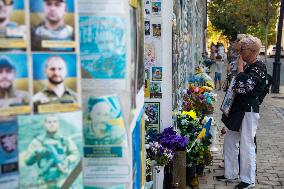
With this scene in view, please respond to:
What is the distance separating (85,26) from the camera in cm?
198

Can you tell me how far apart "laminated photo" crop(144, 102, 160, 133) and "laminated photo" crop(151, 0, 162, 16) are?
3.40 feet

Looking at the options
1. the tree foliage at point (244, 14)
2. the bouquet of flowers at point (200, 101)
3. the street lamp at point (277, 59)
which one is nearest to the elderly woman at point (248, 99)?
the bouquet of flowers at point (200, 101)

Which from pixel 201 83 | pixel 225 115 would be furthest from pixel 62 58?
pixel 201 83

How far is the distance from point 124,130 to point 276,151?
645cm

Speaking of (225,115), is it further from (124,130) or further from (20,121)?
(20,121)

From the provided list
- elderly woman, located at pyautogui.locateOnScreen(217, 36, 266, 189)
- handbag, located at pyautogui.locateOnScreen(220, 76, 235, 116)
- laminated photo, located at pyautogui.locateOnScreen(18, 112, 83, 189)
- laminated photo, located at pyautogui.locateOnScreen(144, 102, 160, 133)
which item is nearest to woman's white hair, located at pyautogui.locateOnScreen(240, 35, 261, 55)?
elderly woman, located at pyautogui.locateOnScreen(217, 36, 266, 189)

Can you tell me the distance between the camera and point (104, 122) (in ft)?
6.57

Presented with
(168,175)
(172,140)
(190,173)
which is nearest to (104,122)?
(172,140)

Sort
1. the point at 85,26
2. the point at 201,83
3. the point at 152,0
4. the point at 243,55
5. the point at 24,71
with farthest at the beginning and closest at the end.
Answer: the point at 201,83
the point at 243,55
the point at 152,0
the point at 85,26
the point at 24,71

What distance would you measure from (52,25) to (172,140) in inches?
138

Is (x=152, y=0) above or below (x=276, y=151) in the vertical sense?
above

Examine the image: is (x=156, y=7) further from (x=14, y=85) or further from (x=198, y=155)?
(x=14, y=85)

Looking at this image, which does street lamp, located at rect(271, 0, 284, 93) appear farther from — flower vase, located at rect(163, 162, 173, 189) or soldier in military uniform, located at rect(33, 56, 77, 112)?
soldier in military uniform, located at rect(33, 56, 77, 112)

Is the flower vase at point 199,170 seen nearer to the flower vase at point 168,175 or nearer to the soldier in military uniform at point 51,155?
the flower vase at point 168,175
